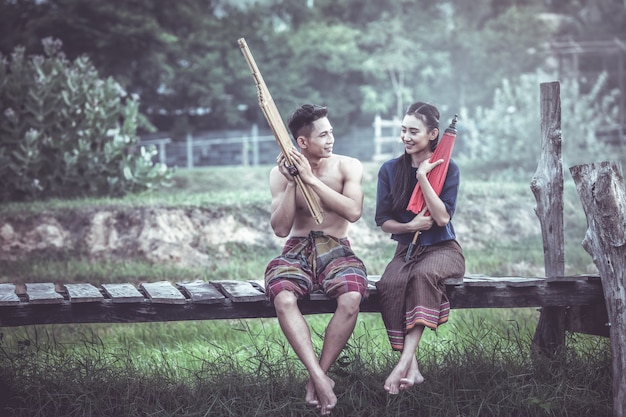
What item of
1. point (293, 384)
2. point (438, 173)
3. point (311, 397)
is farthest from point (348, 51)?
point (311, 397)

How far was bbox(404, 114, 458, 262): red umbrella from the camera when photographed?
13.1ft

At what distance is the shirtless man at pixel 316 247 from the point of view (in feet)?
12.2

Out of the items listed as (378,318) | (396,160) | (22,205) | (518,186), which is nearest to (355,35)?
(518,186)

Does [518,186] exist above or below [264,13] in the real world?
below

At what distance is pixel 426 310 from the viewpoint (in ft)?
12.5

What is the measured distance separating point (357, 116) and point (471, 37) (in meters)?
3.51

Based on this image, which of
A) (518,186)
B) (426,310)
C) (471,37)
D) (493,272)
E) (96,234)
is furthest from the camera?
(471,37)

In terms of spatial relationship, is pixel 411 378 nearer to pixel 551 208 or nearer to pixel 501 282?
pixel 501 282

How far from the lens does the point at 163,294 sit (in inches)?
151

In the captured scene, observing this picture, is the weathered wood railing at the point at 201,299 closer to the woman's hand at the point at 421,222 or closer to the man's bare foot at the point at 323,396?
the woman's hand at the point at 421,222

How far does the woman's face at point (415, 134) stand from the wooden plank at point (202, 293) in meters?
1.21

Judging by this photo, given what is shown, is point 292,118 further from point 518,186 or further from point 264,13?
point 264,13

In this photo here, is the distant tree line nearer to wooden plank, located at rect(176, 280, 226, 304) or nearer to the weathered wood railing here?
wooden plank, located at rect(176, 280, 226, 304)

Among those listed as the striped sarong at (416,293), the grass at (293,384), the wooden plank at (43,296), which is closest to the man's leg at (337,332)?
the striped sarong at (416,293)
